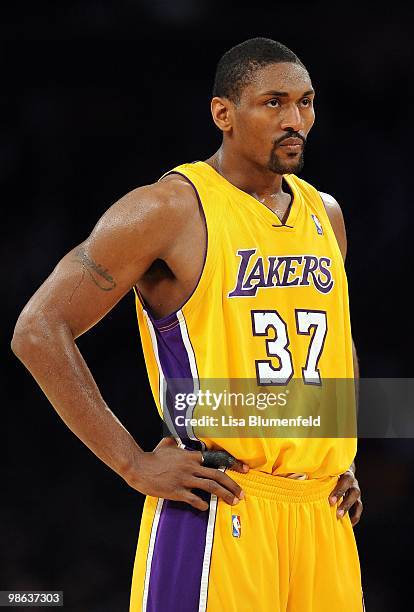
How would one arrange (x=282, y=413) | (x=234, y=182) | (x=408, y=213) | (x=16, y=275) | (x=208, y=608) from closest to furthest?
1. (x=208, y=608)
2. (x=282, y=413)
3. (x=234, y=182)
4. (x=16, y=275)
5. (x=408, y=213)

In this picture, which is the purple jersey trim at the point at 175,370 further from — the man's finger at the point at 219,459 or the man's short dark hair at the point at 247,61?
the man's short dark hair at the point at 247,61

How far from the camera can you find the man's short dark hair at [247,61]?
9.02ft

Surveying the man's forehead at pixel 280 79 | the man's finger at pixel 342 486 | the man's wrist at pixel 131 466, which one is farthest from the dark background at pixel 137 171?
the man's forehead at pixel 280 79

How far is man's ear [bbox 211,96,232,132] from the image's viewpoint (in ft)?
9.23

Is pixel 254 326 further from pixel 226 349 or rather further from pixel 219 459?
pixel 219 459

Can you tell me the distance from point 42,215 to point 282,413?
258 cm

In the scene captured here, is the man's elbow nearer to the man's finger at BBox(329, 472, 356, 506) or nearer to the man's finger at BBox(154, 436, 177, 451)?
the man's finger at BBox(154, 436, 177, 451)

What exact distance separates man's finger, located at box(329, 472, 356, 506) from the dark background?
5.98 ft

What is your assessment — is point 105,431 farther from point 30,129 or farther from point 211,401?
point 30,129

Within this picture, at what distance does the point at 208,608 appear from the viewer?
2.48m

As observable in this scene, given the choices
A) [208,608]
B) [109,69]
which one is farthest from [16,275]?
[208,608]

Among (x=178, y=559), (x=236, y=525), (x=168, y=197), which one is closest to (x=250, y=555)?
(x=236, y=525)

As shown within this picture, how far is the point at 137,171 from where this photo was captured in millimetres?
5027

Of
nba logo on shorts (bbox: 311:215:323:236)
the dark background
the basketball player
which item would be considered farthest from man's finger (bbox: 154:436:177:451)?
the dark background
